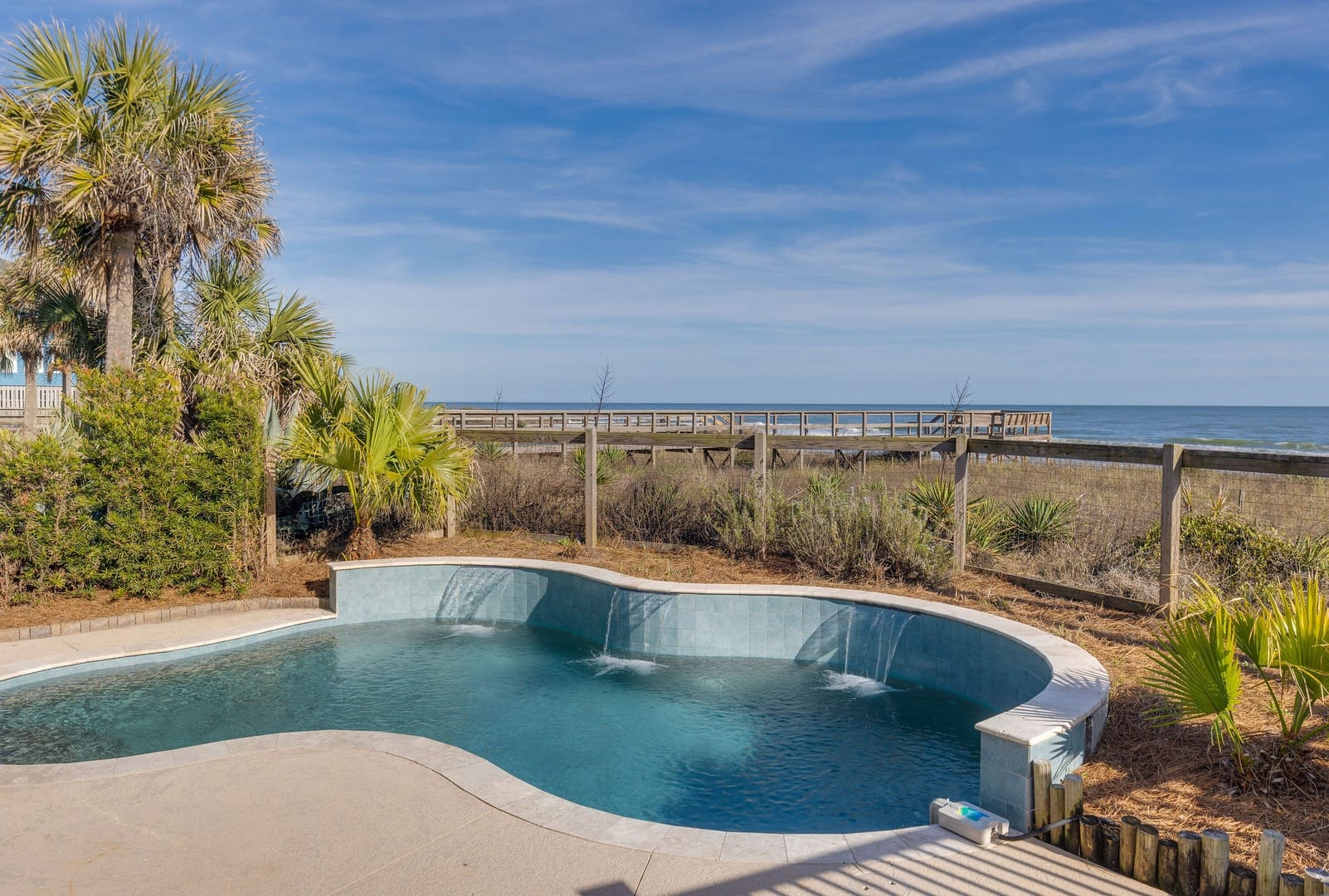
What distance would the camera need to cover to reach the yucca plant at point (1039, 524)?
28.7 ft

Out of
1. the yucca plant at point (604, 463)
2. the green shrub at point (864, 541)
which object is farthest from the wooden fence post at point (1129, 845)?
the yucca plant at point (604, 463)

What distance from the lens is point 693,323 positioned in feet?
129

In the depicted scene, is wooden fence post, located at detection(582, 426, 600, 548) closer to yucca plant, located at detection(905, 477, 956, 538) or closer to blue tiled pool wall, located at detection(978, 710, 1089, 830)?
yucca plant, located at detection(905, 477, 956, 538)

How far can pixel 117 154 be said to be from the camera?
29.8 feet

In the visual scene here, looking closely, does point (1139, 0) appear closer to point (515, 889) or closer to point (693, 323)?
point (515, 889)

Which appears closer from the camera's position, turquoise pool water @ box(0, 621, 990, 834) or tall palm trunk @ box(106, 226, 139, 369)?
turquoise pool water @ box(0, 621, 990, 834)

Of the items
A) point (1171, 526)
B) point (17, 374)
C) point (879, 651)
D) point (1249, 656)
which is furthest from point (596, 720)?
point (17, 374)

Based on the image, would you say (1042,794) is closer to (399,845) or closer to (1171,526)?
(399,845)

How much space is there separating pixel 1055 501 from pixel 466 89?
13574 mm

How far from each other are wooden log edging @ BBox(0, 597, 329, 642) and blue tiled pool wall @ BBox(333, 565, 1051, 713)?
52 cm

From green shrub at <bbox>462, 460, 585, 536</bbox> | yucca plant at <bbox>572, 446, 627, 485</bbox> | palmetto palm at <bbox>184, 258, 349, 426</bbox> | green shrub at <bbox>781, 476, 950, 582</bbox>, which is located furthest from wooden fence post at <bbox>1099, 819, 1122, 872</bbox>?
palmetto palm at <bbox>184, 258, 349, 426</bbox>

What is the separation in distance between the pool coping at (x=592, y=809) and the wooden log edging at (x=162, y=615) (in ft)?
0.47

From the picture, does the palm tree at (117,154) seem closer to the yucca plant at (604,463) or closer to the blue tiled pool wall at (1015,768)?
the yucca plant at (604,463)

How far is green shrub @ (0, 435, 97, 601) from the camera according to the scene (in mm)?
7184
